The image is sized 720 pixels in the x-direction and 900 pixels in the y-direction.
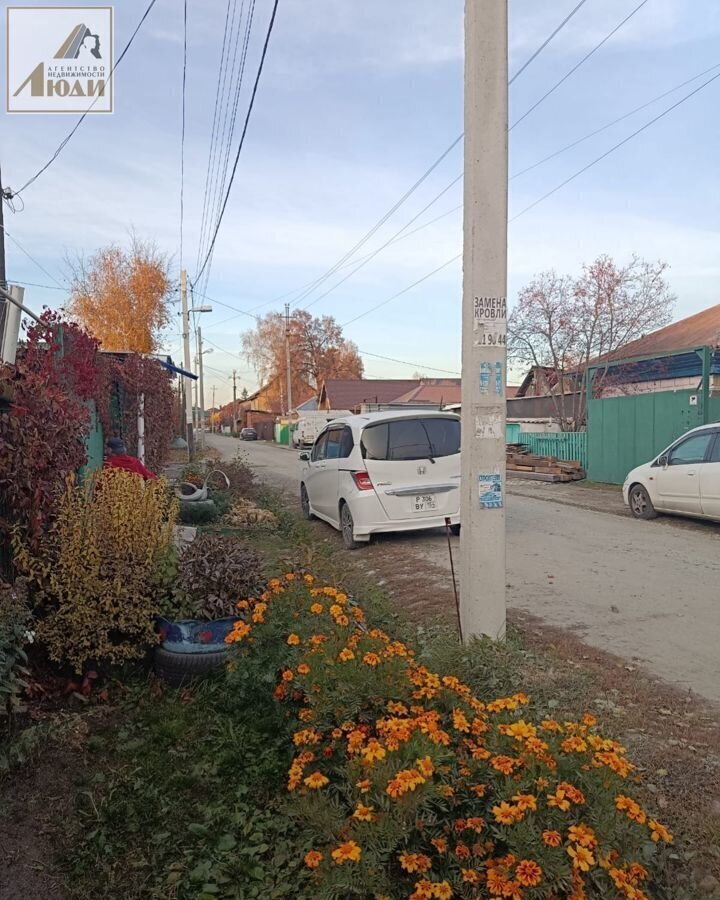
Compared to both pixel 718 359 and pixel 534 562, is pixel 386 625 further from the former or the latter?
pixel 718 359

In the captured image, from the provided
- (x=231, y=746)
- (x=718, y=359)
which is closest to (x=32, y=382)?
(x=231, y=746)

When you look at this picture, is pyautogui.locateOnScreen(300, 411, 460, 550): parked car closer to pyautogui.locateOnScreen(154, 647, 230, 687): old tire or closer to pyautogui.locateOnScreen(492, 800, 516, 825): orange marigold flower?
pyautogui.locateOnScreen(154, 647, 230, 687): old tire

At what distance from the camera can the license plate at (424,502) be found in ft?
28.7

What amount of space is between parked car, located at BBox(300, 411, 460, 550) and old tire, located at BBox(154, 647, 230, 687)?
15.7 ft

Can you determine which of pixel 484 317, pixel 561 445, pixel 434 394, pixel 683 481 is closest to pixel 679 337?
pixel 561 445

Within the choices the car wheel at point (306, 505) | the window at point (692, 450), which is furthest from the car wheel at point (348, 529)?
the window at point (692, 450)

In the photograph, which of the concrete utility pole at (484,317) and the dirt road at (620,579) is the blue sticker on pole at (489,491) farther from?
the dirt road at (620,579)

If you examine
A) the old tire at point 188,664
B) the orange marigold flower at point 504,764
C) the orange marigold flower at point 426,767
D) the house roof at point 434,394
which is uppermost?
the house roof at point 434,394

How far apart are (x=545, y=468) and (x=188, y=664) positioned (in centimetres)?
1540

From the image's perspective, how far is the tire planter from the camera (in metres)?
4.00

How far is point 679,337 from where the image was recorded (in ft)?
79.2

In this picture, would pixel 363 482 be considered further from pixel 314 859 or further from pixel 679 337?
pixel 679 337

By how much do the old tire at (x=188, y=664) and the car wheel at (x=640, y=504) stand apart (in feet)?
28.9

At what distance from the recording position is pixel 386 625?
16.8 feet
